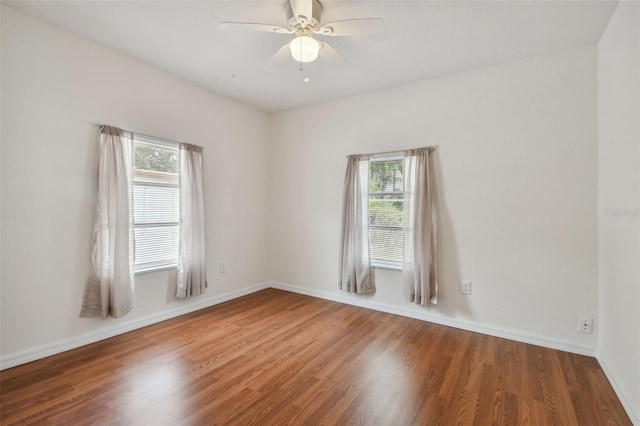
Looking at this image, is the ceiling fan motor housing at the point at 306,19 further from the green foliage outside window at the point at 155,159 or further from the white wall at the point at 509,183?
the green foliage outside window at the point at 155,159

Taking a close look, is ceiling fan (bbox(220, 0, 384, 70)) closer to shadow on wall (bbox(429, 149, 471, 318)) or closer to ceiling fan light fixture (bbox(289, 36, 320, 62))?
ceiling fan light fixture (bbox(289, 36, 320, 62))

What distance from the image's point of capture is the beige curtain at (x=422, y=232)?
3154 millimetres

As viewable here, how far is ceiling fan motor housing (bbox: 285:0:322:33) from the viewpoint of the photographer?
2.01 metres

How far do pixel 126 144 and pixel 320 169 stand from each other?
229 cm

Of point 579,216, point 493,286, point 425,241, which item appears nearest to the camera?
point 579,216

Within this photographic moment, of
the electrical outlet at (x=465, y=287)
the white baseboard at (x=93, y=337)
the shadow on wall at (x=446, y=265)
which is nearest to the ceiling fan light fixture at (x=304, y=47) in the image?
the shadow on wall at (x=446, y=265)

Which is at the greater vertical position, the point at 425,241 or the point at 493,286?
the point at 425,241

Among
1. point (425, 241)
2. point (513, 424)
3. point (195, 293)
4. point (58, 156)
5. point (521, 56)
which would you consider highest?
point (521, 56)

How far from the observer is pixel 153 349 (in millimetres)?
2555

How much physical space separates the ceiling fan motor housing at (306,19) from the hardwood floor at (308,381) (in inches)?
101

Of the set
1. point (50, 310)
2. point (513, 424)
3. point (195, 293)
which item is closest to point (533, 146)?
point (513, 424)

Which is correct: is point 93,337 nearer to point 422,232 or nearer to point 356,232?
point 356,232

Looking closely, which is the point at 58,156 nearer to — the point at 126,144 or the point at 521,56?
the point at 126,144

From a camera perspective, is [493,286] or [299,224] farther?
[299,224]
